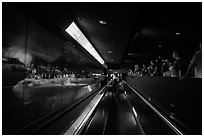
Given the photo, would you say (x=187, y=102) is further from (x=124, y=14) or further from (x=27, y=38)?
(x=27, y=38)

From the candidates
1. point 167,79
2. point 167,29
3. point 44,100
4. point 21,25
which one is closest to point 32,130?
point 44,100

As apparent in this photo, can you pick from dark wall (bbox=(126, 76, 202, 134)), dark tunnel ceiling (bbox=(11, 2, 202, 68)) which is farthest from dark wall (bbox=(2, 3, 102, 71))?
dark wall (bbox=(126, 76, 202, 134))

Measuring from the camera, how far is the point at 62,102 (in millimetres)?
5309

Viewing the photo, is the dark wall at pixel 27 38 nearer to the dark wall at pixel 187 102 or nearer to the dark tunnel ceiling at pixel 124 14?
the dark tunnel ceiling at pixel 124 14

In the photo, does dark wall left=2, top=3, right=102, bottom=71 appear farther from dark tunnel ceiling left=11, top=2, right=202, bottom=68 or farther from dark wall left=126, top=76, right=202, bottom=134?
dark wall left=126, top=76, right=202, bottom=134

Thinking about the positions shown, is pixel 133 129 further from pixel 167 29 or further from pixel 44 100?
pixel 167 29

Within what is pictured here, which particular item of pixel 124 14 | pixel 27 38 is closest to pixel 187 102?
pixel 124 14

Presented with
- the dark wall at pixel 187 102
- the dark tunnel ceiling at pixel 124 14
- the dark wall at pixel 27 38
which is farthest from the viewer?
the dark tunnel ceiling at pixel 124 14

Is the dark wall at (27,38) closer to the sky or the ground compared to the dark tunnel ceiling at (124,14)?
closer to the ground

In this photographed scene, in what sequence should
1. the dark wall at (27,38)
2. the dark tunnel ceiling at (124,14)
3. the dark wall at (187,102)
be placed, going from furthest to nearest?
the dark tunnel ceiling at (124,14), the dark wall at (187,102), the dark wall at (27,38)

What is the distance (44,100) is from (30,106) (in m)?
0.73

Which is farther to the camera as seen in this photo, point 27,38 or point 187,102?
point 187,102

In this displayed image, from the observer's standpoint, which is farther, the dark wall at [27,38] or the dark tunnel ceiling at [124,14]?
the dark tunnel ceiling at [124,14]

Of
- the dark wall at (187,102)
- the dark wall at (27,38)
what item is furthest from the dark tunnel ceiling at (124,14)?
the dark wall at (187,102)
